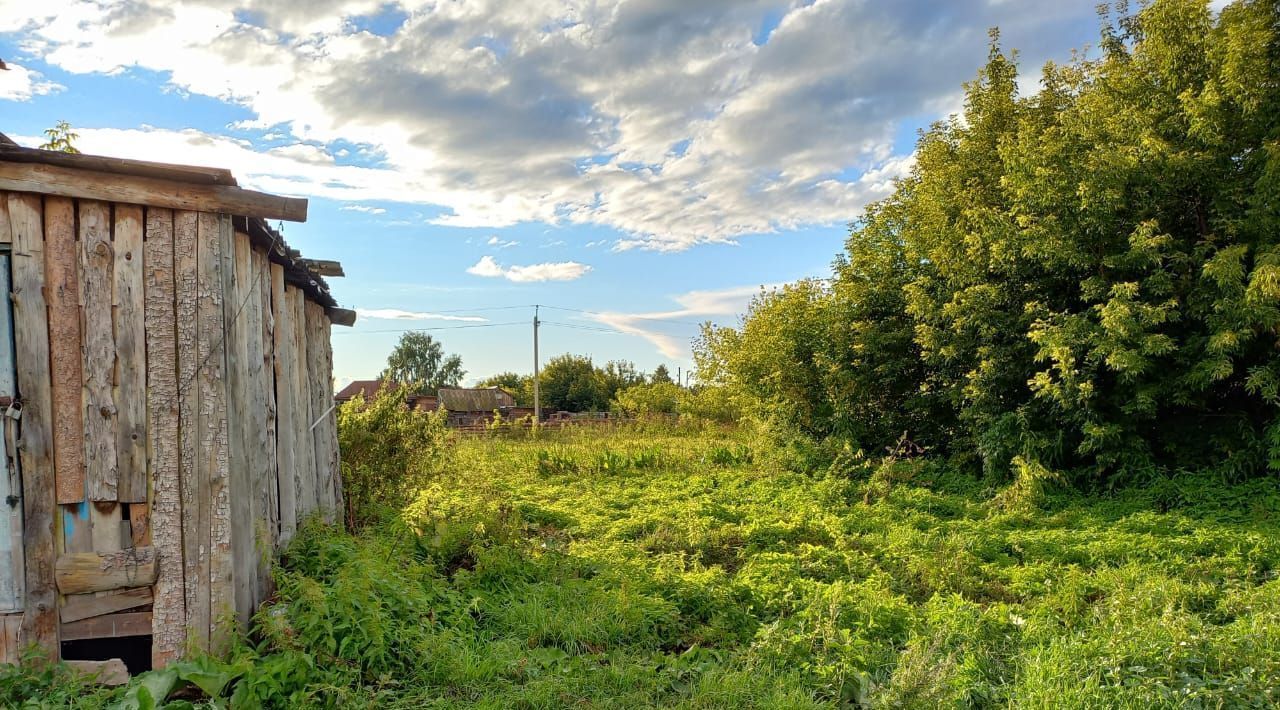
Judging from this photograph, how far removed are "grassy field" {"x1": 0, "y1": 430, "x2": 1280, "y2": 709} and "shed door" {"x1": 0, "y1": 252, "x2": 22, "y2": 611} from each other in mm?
529

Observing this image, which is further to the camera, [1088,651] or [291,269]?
[291,269]

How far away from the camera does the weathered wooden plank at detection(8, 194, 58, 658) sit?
369 centimetres

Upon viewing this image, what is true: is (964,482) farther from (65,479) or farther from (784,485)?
(65,479)

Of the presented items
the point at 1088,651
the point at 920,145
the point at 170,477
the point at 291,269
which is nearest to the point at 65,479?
the point at 170,477

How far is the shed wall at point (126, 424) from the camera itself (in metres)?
3.72

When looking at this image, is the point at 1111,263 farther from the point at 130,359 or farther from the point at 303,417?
the point at 130,359

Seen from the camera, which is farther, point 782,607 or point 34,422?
point 782,607

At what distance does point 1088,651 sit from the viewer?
4.00 metres

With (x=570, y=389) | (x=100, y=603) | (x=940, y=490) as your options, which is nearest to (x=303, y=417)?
(x=100, y=603)

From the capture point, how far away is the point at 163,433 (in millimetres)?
3875

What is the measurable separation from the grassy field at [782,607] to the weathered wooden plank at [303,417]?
2.03ft

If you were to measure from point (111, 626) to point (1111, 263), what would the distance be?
10636 mm

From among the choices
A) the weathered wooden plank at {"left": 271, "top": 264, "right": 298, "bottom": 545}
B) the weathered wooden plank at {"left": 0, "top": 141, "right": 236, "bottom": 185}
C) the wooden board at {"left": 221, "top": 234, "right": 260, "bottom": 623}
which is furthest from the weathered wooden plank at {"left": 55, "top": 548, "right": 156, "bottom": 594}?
the weathered wooden plank at {"left": 0, "top": 141, "right": 236, "bottom": 185}

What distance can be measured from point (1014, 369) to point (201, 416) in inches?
386
